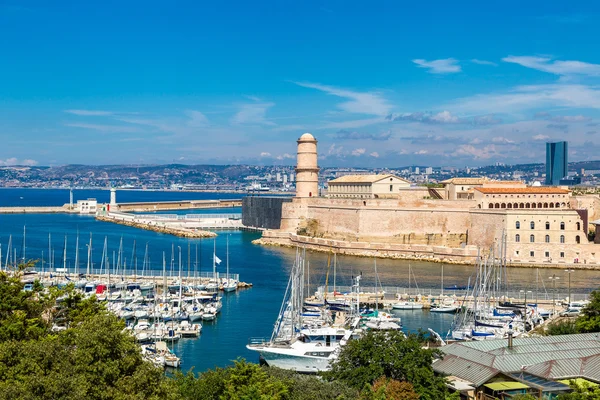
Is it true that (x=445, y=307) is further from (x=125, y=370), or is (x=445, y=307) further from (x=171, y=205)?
(x=171, y=205)

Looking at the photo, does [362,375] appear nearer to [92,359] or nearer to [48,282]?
[92,359]

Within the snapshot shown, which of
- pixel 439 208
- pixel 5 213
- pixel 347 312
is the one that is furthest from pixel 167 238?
pixel 5 213

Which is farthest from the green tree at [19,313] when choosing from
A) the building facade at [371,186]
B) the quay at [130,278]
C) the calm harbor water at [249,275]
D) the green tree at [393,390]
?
the building facade at [371,186]

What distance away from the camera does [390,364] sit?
36.0 feet

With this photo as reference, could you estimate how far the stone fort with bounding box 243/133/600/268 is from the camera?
1187 inches

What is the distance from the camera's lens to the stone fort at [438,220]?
30.1 metres

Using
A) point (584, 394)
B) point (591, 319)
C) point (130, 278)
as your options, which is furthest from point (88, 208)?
point (584, 394)

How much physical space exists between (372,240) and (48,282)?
16.3 m

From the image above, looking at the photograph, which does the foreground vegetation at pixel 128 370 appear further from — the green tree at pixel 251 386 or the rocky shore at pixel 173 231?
the rocky shore at pixel 173 231

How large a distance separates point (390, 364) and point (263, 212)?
3644cm

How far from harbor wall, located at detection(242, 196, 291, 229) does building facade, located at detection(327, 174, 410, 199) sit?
3539 mm

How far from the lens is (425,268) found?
29.6 metres

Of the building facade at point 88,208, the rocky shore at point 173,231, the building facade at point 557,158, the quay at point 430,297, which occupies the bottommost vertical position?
the quay at point 430,297

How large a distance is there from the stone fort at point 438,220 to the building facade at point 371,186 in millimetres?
53
